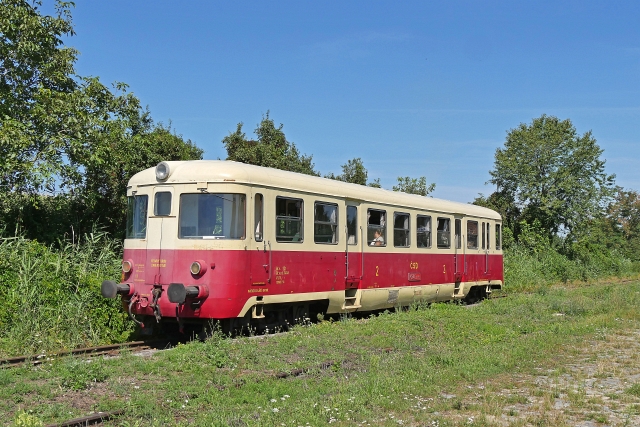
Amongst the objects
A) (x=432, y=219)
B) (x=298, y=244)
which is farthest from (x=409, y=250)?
(x=298, y=244)

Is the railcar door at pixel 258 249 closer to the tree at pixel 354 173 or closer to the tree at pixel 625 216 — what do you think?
the tree at pixel 354 173

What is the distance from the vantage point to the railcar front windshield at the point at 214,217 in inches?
449

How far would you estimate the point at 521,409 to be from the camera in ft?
23.1

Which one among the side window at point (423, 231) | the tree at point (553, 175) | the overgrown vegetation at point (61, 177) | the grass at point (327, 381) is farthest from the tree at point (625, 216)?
the grass at point (327, 381)

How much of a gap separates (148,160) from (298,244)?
7.89 m

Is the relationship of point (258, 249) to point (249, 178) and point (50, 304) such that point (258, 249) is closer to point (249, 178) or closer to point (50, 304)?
point (249, 178)

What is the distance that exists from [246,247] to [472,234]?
1067 centimetres

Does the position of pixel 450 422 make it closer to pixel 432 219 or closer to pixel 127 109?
pixel 432 219

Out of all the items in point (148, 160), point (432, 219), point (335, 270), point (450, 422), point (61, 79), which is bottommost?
point (450, 422)

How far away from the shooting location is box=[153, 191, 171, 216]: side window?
11.8 m

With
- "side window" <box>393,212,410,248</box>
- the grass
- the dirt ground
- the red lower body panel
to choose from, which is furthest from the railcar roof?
the dirt ground

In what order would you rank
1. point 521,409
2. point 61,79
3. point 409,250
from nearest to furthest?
point 521,409, point 61,79, point 409,250

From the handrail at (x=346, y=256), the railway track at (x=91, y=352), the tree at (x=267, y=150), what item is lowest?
the railway track at (x=91, y=352)

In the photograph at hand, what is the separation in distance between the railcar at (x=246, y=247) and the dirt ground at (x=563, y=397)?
4885 mm
